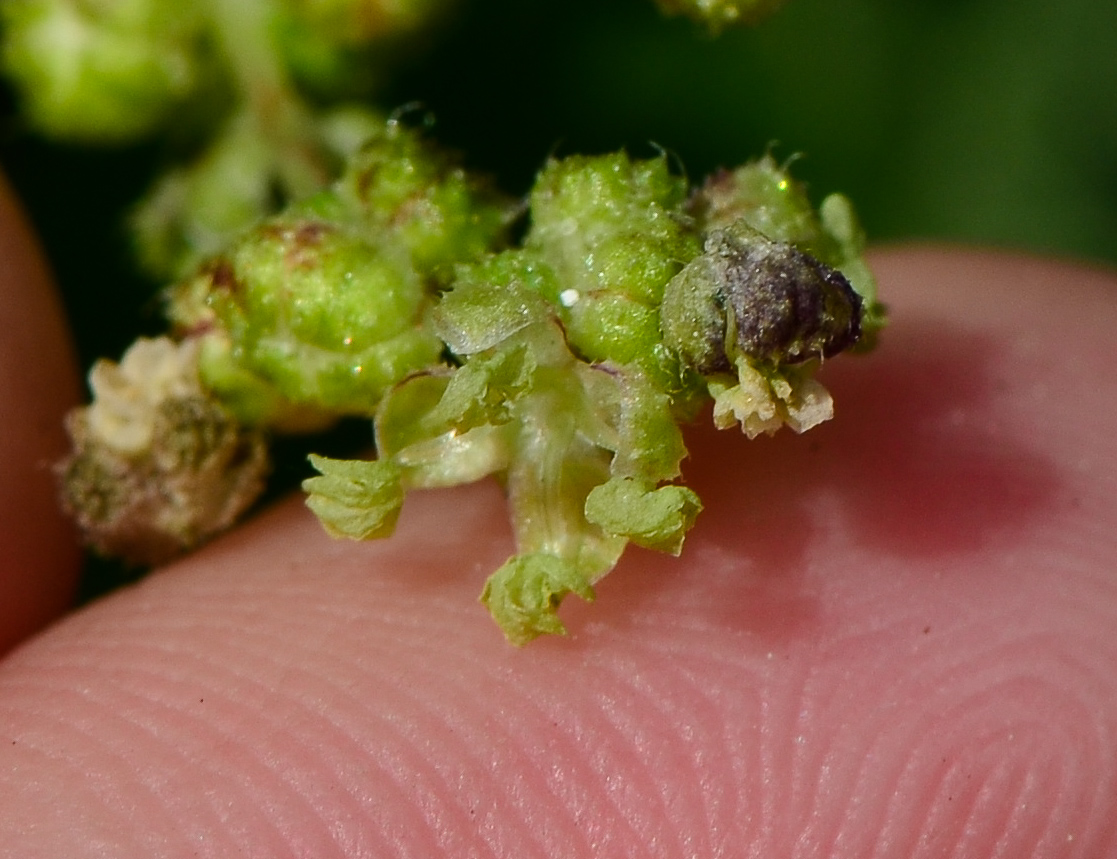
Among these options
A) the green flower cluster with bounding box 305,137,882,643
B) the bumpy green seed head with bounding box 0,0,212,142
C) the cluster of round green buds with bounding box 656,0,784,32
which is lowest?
the green flower cluster with bounding box 305,137,882,643

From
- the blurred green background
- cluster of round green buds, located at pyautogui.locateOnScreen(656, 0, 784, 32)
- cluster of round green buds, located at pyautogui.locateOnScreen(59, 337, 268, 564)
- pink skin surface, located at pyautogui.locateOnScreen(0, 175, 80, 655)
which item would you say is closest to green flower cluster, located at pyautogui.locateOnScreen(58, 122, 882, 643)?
cluster of round green buds, located at pyautogui.locateOnScreen(59, 337, 268, 564)

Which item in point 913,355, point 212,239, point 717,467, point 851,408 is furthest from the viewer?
point 212,239

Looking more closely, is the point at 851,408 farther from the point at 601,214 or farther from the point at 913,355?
the point at 601,214

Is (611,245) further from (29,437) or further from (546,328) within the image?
(29,437)

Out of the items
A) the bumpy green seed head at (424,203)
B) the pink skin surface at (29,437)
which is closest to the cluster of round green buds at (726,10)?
the bumpy green seed head at (424,203)

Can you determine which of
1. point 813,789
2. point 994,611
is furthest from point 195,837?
point 994,611

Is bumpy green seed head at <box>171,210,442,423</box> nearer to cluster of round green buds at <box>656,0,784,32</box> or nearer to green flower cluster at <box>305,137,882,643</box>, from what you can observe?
green flower cluster at <box>305,137,882,643</box>
